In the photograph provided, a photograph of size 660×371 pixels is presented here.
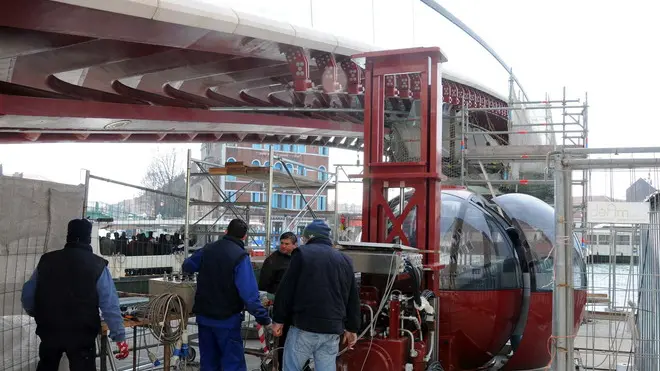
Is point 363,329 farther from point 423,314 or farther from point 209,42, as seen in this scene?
point 209,42

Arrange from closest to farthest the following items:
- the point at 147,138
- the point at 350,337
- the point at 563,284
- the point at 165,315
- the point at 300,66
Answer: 1. the point at 350,337
2. the point at 563,284
3. the point at 165,315
4. the point at 300,66
5. the point at 147,138

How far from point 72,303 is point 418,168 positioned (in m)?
3.95

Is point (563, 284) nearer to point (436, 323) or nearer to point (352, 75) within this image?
point (436, 323)

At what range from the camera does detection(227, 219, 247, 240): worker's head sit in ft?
20.1

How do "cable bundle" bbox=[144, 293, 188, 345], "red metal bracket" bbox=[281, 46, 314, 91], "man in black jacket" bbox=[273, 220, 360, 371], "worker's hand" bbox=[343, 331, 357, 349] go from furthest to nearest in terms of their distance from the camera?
"red metal bracket" bbox=[281, 46, 314, 91] → "cable bundle" bbox=[144, 293, 188, 345] → "worker's hand" bbox=[343, 331, 357, 349] → "man in black jacket" bbox=[273, 220, 360, 371]

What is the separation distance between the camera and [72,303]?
209 inches

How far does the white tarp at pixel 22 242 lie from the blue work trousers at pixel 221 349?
1.84 m

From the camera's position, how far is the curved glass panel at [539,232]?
835 cm

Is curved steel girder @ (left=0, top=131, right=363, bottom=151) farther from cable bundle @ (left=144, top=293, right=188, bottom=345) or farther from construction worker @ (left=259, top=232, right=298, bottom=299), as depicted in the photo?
cable bundle @ (left=144, top=293, right=188, bottom=345)

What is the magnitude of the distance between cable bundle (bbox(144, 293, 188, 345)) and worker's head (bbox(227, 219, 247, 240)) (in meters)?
1.17

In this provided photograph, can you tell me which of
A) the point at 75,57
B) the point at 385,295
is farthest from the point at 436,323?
the point at 75,57

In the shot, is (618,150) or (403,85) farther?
(403,85)

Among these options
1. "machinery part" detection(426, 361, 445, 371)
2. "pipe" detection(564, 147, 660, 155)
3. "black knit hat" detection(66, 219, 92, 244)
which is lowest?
"machinery part" detection(426, 361, 445, 371)

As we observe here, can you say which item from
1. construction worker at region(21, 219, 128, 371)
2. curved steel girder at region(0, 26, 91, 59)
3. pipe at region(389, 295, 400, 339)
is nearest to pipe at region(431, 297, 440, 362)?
pipe at region(389, 295, 400, 339)
